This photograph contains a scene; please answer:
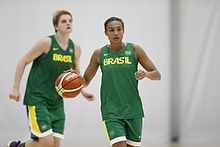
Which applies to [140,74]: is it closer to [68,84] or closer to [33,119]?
[68,84]

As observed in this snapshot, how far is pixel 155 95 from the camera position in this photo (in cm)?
651

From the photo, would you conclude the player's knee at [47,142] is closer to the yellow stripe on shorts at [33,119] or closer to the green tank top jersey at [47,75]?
the yellow stripe on shorts at [33,119]

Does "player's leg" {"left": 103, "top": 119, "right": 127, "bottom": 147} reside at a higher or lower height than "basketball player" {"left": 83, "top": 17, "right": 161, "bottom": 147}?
lower

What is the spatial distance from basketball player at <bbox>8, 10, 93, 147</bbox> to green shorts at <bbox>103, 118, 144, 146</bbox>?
0.69 m

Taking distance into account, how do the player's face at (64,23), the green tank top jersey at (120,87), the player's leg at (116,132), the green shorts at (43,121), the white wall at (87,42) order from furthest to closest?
the white wall at (87,42), the player's face at (64,23), the green shorts at (43,121), the green tank top jersey at (120,87), the player's leg at (116,132)

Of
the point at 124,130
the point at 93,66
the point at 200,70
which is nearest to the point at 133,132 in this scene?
the point at 124,130

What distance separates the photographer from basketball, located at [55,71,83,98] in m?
3.66

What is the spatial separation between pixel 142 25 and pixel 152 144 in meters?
1.73

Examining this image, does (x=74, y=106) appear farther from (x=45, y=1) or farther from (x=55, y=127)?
(x=55, y=127)

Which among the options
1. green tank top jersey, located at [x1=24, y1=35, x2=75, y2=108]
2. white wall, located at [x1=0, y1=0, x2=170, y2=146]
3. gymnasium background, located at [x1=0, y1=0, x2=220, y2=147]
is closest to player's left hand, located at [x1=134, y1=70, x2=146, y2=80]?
green tank top jersey, located at [x1=24, y1=35, x2=75, y2=108]

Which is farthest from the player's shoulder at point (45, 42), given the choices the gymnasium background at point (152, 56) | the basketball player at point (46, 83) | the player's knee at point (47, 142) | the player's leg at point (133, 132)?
the gymnasium background at point (152, 56)

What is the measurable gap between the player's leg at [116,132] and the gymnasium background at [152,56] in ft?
8.50

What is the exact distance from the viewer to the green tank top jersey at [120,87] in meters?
3.46

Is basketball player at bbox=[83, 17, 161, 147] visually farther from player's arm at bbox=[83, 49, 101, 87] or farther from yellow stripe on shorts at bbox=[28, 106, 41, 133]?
yellow stripe on shorts at bbox=[28, 106, 41, 133]
